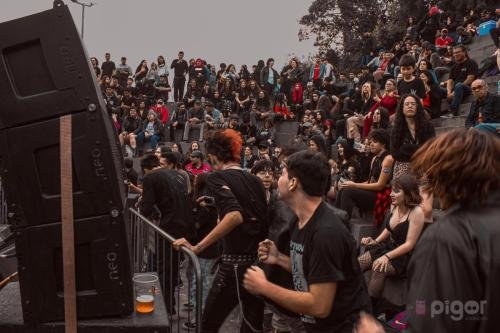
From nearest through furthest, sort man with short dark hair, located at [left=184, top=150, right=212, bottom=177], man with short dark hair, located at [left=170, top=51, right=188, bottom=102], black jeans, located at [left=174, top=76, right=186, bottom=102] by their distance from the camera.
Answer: man with short dark hair, located at [left=184, top=150, right=212, bottom=177] < man with short dark hair, located at [left=170, top=51, right=188, bottom=102] < black jeans, located at [left=174, top=76, right=186, bottom=102]

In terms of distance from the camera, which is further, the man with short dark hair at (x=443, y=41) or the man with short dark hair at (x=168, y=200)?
the man with short dark hair at (x=443, y=41)

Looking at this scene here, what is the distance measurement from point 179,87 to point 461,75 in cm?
1295

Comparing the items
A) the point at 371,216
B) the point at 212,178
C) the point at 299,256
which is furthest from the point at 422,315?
the point at 371,216

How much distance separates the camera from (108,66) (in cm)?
2245

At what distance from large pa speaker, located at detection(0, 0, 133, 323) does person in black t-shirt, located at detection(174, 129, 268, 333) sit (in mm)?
1076

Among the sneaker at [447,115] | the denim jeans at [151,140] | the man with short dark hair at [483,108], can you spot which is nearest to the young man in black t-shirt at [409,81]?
the man with short dark hair at [483,108]

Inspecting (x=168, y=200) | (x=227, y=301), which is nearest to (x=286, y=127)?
(x=168, y=200)

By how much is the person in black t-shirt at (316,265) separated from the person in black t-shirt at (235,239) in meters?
1.26

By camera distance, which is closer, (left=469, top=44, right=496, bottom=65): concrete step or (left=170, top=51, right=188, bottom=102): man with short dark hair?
(left=469, top=44, right=496, bottom=65): concrete step

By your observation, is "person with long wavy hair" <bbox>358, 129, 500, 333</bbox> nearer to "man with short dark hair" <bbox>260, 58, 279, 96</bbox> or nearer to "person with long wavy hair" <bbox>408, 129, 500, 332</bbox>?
"person with long wavy hair" <bbox>408, 129, 500, 332</bbox>

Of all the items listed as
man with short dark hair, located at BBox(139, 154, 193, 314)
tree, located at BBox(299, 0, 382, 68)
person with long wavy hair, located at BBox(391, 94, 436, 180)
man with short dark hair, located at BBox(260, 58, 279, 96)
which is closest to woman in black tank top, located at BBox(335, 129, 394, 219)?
person with long wavy hair, located at BBox(391, 94, 436, 180)

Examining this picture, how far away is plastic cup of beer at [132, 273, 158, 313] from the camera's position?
11.7ft

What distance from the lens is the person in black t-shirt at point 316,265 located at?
273 centimetres

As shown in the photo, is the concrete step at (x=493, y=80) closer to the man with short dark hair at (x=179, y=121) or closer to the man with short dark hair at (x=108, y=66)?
the man with short dark hair at (x=179, y=121)
